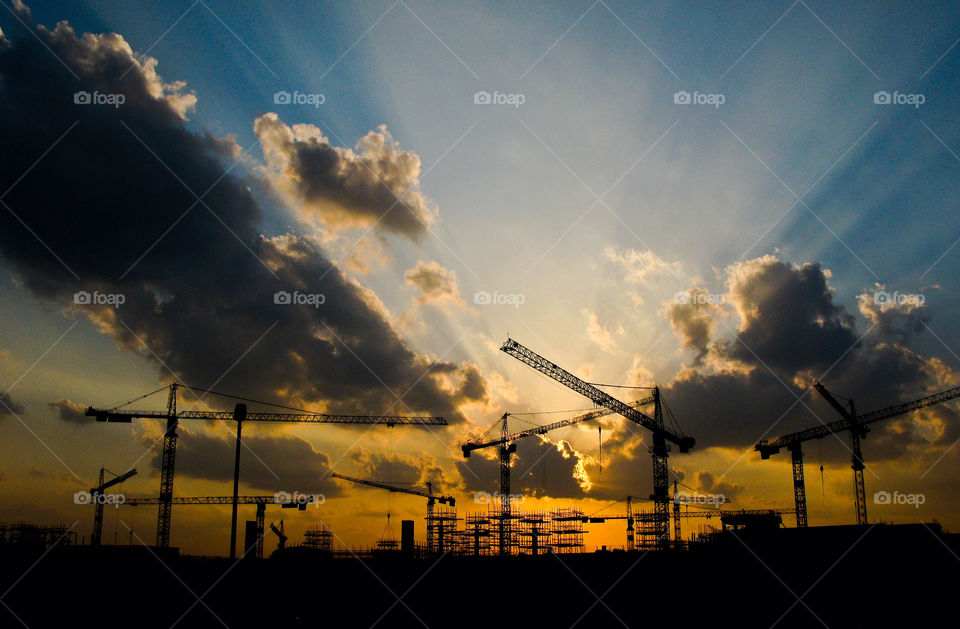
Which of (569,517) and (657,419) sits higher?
(657,419)

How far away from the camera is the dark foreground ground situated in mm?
67062

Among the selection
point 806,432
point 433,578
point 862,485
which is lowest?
point 433,578

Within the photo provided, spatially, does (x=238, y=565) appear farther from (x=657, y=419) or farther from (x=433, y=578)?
(x=657, y=419)

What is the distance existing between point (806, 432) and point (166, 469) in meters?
101

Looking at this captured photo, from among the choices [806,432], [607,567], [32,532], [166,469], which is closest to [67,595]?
[32,532]

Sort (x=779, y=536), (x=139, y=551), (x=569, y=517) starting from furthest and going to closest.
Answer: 1. (x=569, y=517)
2. (x=779, y=536)
3. (x=139, y=551)

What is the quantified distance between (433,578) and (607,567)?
22.2 meters

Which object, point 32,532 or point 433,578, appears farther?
point 32,532

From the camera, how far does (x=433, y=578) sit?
81.8 meters

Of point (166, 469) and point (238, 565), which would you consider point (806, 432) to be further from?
point (166, 469)

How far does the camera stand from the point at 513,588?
8181cm

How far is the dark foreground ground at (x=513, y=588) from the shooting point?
220 feet

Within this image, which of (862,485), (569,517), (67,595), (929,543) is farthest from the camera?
(569,517)

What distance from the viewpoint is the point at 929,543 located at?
7438cm
